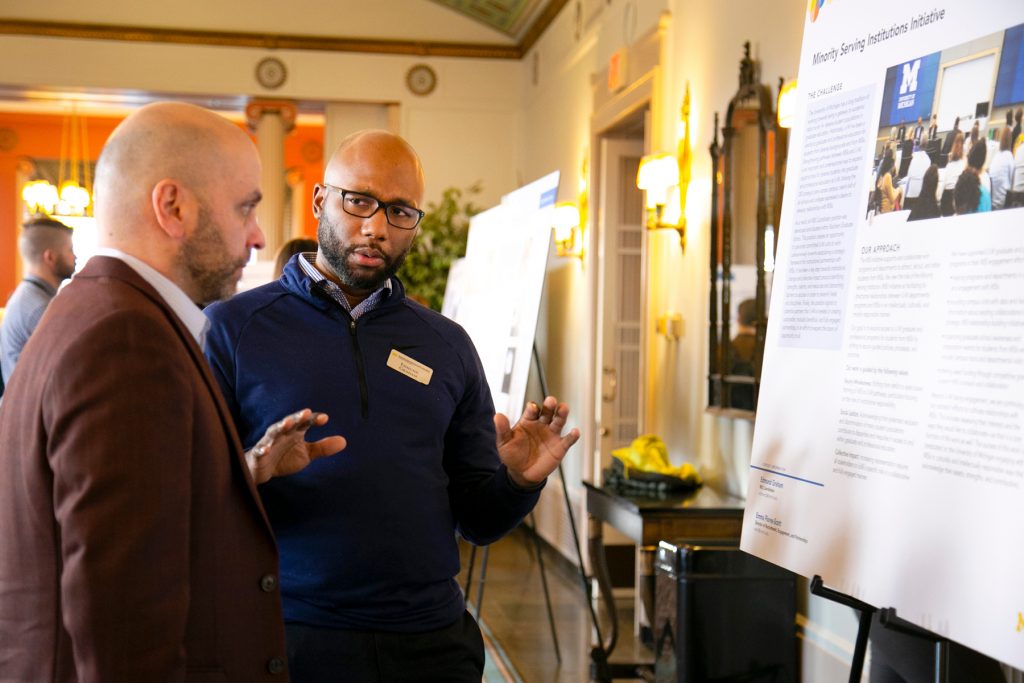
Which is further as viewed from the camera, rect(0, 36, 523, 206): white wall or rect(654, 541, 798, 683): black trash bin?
rect(0, 36, 523, 206): white wall

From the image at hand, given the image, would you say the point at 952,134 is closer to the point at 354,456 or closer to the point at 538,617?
the point at 354,456

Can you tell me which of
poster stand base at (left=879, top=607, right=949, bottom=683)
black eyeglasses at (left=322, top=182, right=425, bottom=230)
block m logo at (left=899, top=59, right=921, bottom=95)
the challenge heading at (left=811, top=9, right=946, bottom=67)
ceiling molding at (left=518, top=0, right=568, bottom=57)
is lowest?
poster stand base at (left=879, top=607, right=949, bottom=683)

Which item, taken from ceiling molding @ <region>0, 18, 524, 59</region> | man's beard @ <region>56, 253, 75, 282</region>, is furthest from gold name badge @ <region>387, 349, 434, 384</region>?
ceiling molding @ <region>0, 18, 524, 59</region>

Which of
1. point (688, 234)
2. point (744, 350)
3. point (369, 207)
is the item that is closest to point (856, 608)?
point (369, 207)

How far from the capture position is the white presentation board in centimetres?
450

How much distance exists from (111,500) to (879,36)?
6.05ft

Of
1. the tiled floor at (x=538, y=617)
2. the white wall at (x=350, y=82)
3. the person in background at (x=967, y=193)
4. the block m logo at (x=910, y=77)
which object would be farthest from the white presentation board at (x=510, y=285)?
the white wall at (x=350, y=82)

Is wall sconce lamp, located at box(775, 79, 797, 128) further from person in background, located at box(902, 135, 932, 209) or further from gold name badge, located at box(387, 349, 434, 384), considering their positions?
gold name badge, located at box(387, 349, 434, 384)

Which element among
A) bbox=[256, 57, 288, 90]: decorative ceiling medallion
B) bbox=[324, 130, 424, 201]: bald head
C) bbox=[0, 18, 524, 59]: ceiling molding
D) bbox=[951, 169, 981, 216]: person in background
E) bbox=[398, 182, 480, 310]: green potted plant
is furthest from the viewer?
bbox=[256, 57, 288, 90]: decorative ceiling medallion

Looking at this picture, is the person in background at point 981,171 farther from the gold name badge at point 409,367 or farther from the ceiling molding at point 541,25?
the ceiling molding at point 541,25

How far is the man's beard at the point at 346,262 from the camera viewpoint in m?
2.30

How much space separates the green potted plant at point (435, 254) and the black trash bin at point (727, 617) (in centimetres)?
540

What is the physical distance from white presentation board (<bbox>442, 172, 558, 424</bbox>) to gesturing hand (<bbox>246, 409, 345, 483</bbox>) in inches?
82.1

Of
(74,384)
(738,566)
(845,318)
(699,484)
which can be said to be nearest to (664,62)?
(699,484)
